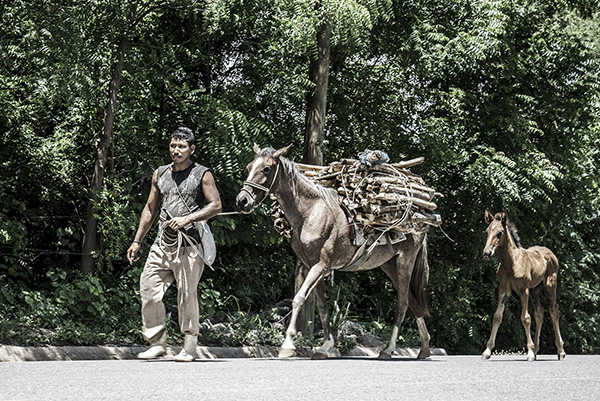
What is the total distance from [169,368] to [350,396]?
2.62 metres

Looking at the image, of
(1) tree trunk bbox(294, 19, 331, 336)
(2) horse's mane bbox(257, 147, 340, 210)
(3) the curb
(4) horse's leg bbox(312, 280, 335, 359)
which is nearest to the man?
(3) the curb

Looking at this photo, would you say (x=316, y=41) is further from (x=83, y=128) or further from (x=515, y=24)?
(x=515, y=24)

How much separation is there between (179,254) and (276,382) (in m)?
2.70

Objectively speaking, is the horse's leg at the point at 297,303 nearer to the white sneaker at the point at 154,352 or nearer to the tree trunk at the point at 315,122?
the white sneaker at the point at 154,352

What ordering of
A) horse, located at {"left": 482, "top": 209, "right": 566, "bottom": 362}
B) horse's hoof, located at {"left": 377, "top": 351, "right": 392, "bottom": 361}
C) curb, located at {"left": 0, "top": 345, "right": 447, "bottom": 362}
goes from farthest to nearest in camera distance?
horse, located at {"left": 482, "top": 209, "right": 566, "bottom": 362} < horse's hoof, located at {"left": 377, "top": 351, "right": 392, "bottom": 361} < curb, located at {"left": 0, "top": 345, "right": 447, "bottom": 362}

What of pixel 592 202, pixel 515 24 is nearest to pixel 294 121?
pixel 515 24

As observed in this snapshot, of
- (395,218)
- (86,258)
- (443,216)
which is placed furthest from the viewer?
(443,216)

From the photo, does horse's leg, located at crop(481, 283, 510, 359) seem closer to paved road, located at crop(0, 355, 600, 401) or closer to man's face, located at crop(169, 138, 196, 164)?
paved road, located at crop(0, 355, 600, 401)

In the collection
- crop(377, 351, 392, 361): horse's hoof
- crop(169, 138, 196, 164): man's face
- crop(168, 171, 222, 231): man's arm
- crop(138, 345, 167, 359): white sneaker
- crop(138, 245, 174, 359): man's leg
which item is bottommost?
crop(377, 351, 392, 361): horse's hoof

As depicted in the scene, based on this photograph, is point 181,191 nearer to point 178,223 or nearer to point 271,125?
point 178,223

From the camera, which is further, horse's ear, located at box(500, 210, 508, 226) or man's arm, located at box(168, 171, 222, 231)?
horse's ear, located at box(500, 210, 508, 226)

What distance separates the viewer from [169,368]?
7883 millimetres

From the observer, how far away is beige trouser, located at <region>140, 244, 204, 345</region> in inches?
352

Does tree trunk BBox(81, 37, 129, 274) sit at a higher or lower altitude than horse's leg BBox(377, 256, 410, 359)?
higher
